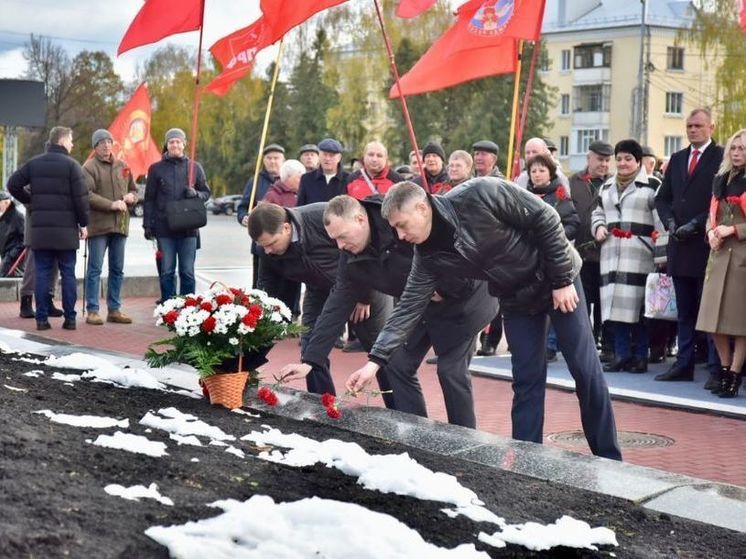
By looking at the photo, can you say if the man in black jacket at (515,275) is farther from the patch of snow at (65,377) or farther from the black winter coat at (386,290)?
the patch of snow at (65,377)

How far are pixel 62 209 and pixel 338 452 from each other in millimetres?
8497

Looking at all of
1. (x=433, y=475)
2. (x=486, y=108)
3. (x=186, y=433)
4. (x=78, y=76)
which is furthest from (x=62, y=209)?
(x=78, y=76)

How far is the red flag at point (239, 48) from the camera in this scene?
1309 centimetres

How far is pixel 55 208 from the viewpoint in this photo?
13383 millimetres

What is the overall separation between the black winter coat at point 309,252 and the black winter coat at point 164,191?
→ 6.63m

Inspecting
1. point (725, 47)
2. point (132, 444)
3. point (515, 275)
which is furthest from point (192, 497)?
point (725, 47)

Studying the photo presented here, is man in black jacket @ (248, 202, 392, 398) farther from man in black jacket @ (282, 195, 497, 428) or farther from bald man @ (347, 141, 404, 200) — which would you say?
bald man @ (347, 141, 404, 200)

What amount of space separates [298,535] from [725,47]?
46235mm

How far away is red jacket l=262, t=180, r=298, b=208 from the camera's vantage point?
45.4 ft

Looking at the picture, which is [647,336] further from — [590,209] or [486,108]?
[486,108]

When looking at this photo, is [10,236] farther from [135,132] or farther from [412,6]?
[412,6]

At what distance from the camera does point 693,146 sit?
34.7 ft

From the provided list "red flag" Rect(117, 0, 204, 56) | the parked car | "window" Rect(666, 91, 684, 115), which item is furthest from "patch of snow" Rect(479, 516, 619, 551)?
"window" Rect(666, 91, 684, 115)

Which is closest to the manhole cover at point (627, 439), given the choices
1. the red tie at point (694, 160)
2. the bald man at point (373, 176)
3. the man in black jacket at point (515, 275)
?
the man in black jacket at point (515, 275)
